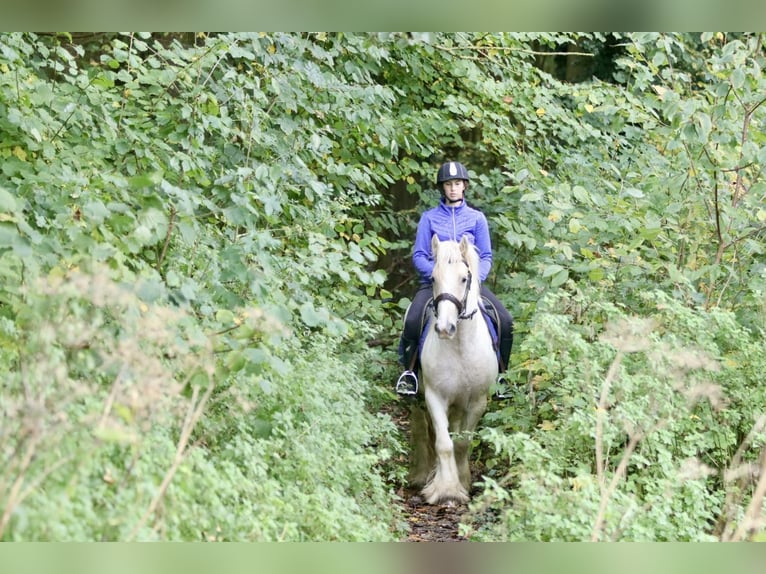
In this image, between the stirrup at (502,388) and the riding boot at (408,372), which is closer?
the stirrup at (502,388)

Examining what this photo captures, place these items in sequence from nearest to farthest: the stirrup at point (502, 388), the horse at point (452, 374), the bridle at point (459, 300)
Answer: the bridle at point (459, 300) → the horse at point (452, 374) → the stirrup at point (502, 388)

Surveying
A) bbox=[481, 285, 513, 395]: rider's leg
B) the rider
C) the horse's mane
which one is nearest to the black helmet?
the rider

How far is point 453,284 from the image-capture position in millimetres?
7535

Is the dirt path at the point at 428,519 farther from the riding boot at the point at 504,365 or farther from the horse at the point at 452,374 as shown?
the riding boot at the point at 504,365

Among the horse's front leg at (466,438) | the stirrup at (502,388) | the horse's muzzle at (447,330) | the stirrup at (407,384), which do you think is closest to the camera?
the horse's muzzle at (447,330)

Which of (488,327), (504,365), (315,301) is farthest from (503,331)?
(315,301)

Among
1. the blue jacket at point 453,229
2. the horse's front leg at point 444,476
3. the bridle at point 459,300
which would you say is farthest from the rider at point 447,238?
the bridle at point 459,300

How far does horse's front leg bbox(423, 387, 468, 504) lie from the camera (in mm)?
7699

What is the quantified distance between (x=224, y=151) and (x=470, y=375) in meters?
3.15

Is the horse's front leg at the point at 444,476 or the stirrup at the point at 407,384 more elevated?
the stirrup at the point at 407,384

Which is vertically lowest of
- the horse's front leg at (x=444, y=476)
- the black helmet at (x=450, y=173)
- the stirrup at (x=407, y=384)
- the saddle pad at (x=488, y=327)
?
the horse's front leg at (x=444, y=476)

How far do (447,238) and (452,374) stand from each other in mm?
1460

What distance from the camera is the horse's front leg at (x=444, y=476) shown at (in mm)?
7699
